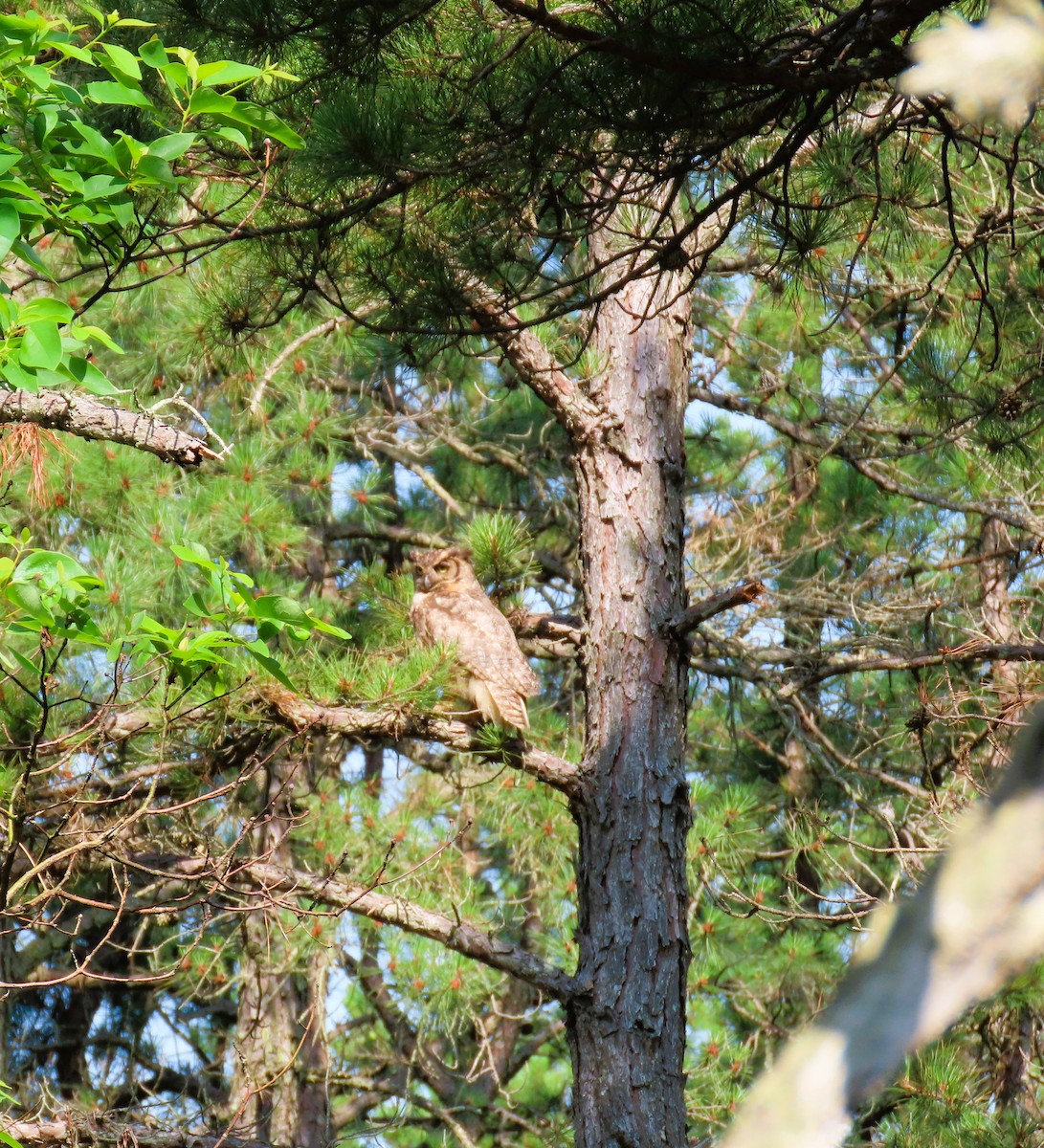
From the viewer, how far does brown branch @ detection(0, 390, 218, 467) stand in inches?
87.8

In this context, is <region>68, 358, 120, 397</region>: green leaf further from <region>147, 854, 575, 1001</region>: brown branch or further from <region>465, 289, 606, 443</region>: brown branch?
<region>147, 854, 575, 1001</region>: brown branch

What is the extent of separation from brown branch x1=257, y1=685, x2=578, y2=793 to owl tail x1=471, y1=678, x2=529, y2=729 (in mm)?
314

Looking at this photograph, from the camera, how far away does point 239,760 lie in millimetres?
3975

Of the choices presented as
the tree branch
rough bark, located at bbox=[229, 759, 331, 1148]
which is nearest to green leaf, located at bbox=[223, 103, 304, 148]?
the tree branch

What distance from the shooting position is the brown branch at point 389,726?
3.56 m

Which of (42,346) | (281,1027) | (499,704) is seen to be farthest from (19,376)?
(281,1027)

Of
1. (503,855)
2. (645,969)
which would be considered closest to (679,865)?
(645,969)

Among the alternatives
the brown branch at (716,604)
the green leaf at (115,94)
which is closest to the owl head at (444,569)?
the brown branch at (716,604)

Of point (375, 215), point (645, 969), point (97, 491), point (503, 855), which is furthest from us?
point (503, 855)

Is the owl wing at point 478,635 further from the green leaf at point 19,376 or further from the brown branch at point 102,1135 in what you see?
the green leaf at point 19,376

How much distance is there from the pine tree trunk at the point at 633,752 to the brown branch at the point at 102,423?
1.42 meters

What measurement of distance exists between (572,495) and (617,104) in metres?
4.37

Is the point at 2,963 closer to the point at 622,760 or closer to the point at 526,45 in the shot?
the point at 622,760

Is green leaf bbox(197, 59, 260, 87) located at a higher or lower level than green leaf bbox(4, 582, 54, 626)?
higher
